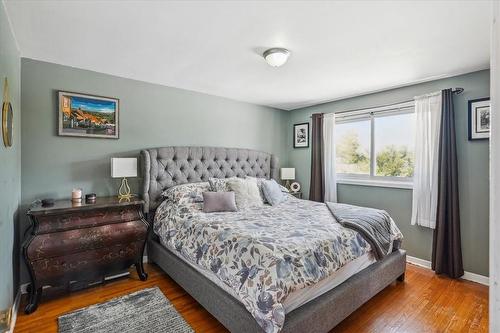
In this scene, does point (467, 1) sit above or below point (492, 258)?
above

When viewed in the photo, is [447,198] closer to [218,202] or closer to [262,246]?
[262,246]

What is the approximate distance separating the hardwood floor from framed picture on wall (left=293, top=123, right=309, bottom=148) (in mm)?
2625

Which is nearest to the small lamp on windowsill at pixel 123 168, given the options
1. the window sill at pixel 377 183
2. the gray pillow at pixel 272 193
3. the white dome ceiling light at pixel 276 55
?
the gray pillow at pixel 272 193

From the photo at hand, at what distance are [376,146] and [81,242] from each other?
12.8 ft

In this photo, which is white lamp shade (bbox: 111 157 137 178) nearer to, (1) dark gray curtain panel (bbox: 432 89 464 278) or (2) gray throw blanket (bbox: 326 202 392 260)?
(2) gray throw blanket (bbox: 326 202 392 260)

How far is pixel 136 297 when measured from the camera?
7.84ft

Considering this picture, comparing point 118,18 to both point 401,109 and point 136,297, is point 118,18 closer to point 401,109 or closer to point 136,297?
point 136,297

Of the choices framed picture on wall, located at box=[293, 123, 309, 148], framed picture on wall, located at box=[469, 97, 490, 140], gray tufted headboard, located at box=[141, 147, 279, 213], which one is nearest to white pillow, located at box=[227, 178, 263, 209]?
gray tufted headboard, located at box=[141, 147, 279, 213]

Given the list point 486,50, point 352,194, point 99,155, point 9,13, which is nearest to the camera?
point 9,13

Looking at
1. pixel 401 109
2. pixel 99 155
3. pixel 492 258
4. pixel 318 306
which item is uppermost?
pixel 401 109

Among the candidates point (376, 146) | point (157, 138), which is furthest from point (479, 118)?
point (157, 138)

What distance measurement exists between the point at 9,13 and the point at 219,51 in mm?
1543

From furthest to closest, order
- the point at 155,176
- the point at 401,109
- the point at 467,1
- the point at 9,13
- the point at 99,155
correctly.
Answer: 1. the point at 401,109
2. the point at 155,176
3. the point at 99,155
4. the point at 9,13
5. the point at 467,1

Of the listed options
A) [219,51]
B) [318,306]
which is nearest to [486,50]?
[219,51]
